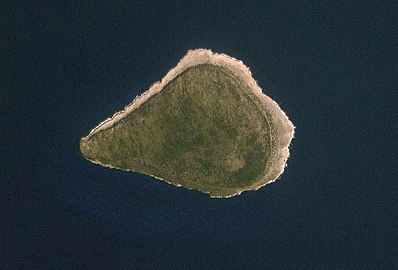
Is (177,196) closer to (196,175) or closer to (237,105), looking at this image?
(196,175)

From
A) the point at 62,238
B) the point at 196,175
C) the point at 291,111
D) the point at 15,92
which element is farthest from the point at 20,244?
the point at 291,111

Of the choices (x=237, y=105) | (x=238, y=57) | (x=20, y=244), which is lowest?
(x=20, y=244)

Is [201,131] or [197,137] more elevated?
[201,131]
